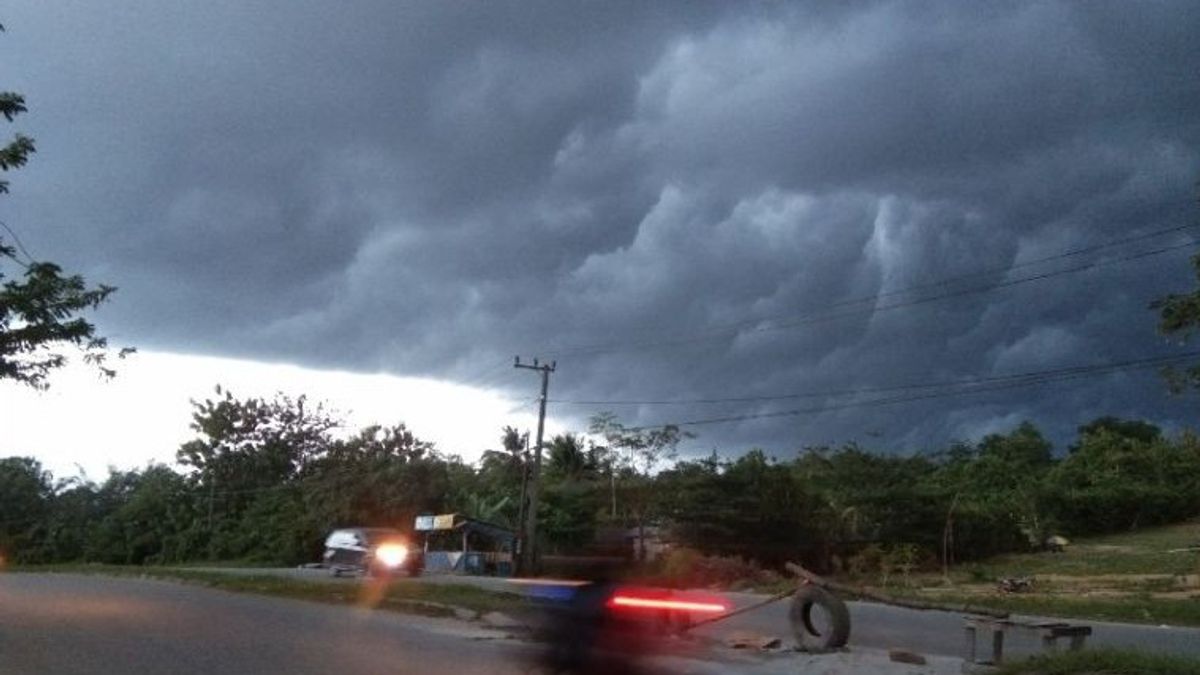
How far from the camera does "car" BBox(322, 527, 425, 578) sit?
149ft

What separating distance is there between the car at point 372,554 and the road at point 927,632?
19.4 meters

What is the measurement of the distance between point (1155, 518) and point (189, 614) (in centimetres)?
5913

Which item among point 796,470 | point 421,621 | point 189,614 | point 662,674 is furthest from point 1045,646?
point 796,470

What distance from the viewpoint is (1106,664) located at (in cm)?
1330

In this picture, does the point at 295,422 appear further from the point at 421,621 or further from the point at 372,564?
the point at 421,621

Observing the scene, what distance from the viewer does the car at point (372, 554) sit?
149ft

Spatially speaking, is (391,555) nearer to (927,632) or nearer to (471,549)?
(471,549)

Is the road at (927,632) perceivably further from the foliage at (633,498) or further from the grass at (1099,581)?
the foliage at (633,498)

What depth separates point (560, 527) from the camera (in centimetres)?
6328

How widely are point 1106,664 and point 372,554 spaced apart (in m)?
36.2

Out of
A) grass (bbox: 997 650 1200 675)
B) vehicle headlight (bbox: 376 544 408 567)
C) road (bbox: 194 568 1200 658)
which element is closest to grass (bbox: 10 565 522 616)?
vehicle headlight (bbox: 376 544 408 567)

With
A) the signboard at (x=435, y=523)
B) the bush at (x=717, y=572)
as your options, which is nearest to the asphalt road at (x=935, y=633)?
the bush at (x=717, y=572)

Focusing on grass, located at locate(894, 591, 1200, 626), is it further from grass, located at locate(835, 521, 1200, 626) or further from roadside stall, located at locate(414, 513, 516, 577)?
roadside stall, located at locate(414, 513, 516, 577)

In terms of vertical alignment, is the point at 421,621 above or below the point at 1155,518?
below
